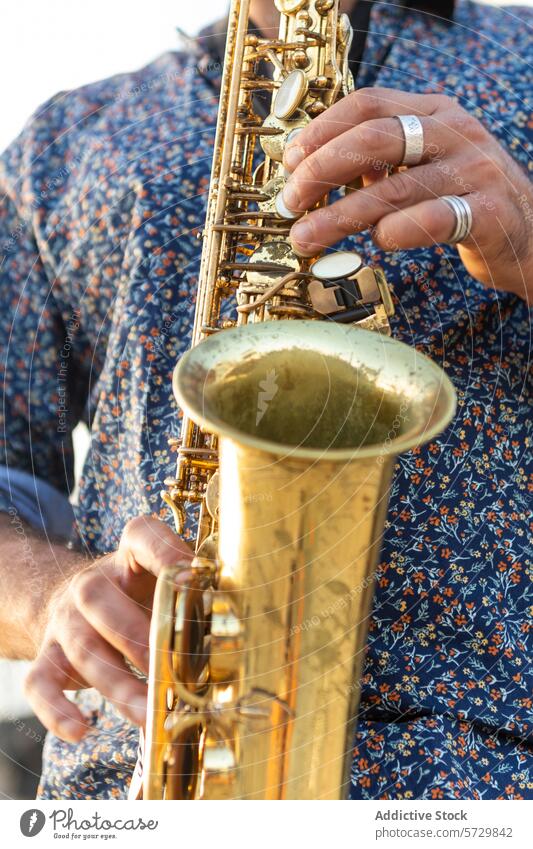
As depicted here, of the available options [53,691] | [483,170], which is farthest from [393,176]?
[53,691]

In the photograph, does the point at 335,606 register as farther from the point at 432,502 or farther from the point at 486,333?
the point at 486,333

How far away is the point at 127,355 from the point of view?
1287 mm

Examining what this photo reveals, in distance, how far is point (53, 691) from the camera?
1068mm

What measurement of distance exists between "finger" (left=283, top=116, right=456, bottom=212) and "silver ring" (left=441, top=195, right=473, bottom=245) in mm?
51

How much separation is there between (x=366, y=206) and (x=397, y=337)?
28 centimetres

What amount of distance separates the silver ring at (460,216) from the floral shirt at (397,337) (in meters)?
0.21

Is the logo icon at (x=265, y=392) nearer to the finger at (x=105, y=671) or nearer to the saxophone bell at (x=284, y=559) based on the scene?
the saxophone bell at (x=284, y=559)

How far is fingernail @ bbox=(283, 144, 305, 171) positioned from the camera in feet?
3.04

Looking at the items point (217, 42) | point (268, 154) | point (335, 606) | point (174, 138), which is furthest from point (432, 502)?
point (217, 42)

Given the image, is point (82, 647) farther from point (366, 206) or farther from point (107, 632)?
point (366, 206)

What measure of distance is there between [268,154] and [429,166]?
204mm

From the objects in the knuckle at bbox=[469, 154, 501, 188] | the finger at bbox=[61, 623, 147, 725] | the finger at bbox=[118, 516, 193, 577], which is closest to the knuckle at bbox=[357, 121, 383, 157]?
the knuckle at bbox=[469, 154, 501, 188]

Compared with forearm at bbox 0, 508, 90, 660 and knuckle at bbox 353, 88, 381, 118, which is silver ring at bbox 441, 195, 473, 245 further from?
forearm at bbox 0, 508, 90, 660
